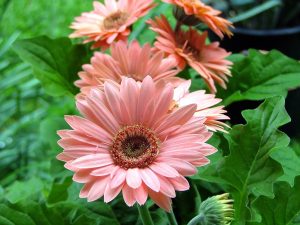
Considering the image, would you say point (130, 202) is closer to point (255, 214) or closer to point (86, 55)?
point (255, 214)

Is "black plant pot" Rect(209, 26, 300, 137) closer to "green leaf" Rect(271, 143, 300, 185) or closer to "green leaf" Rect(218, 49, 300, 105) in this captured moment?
"green leaf" Rect(218, 49, 300, 105)

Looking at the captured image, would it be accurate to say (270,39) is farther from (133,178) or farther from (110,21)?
(133,178)

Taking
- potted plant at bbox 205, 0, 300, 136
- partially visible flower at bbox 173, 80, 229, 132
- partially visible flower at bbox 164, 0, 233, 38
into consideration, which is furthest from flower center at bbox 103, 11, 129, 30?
potted plant at bbox 205, 0, 300, 136

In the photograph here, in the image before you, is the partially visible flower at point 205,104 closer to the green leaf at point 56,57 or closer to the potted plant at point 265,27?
the green leaf at point 56,57

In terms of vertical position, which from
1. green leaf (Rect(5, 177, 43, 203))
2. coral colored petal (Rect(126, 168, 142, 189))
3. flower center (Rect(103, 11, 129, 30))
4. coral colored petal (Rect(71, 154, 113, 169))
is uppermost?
coral colored petal (Rect(71, 154, 113, 169))

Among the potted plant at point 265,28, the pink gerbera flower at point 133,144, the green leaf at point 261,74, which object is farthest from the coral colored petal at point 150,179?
the potted plant at point 265,28

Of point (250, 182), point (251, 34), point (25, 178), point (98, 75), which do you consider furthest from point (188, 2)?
point (251, 34)
